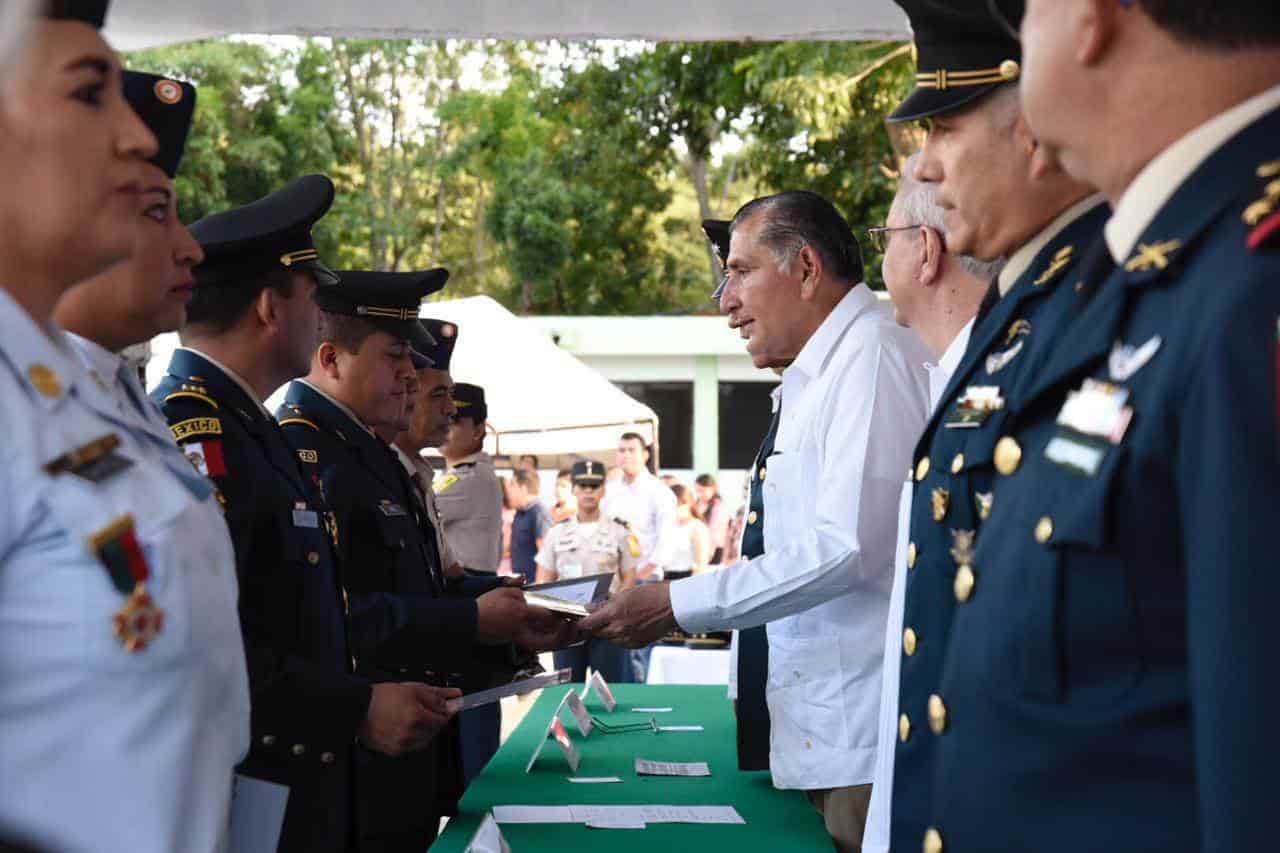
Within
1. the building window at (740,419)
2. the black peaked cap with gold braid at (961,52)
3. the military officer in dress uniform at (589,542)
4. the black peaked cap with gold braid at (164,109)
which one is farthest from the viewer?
the building window at (740,419)

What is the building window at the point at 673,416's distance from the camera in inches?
848

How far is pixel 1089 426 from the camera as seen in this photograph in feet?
3.83

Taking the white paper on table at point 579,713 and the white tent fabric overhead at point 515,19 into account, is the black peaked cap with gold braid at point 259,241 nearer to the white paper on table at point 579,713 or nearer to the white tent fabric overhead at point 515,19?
the white tent fabric overhead at point 515,19

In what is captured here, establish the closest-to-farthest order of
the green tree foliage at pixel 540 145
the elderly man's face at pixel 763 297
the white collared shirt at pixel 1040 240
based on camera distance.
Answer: the white collared shirt at pixel 1040 240 < the elderly man's face at pixel 763 297 < the green tree foliage at pixel 540 145

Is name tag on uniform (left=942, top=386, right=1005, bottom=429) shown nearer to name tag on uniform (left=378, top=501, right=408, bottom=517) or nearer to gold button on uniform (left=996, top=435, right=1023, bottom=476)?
gold button on uniform (left=996, top=435, right=1023, bottom=476)

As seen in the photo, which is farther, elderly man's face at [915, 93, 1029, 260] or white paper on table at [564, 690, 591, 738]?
white paper on table at [564, 690, 591, 738]

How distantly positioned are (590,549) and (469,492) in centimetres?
179

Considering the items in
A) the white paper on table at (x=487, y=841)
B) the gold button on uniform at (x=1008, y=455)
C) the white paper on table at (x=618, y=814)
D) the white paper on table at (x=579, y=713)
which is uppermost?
the gold button on uniform at (x=1008, y=455)

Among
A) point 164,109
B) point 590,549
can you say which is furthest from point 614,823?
point 590,549

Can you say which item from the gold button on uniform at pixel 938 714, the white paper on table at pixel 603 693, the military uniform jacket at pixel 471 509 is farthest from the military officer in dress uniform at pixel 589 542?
the gold button on uniform at pixel 938 714

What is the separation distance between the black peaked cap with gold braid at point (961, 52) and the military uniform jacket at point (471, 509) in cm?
609

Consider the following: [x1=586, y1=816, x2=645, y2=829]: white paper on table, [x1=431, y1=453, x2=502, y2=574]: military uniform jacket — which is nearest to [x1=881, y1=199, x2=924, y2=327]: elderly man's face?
[x1=586, y1=816, x2=645, y2=829]: white paper on table

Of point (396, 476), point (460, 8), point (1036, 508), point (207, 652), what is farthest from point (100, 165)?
point (460, 8)

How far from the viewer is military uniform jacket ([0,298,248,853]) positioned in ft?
4.11
